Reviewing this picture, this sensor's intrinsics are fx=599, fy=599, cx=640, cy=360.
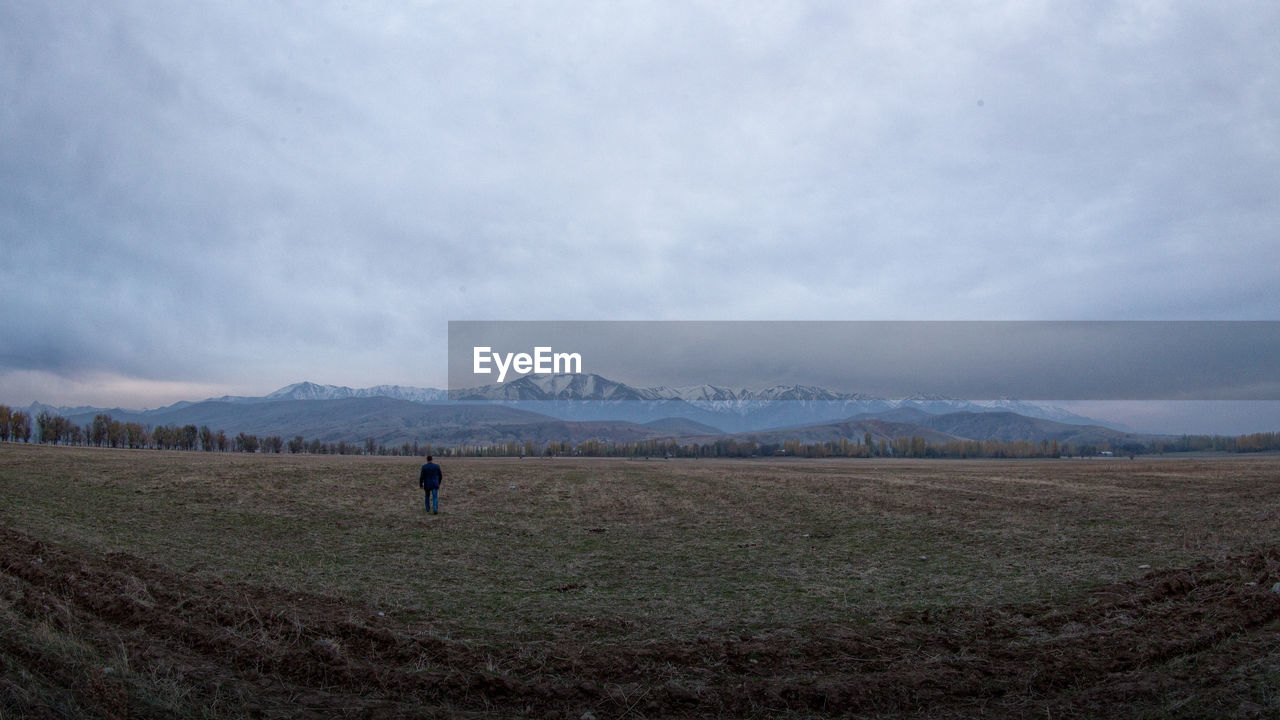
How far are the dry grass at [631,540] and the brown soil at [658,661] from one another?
130 cm

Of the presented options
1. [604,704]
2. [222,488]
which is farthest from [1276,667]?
[222,488]

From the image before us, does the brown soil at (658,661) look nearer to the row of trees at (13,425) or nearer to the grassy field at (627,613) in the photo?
the grassy field at (627,613)

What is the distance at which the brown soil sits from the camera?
7742 millimetres

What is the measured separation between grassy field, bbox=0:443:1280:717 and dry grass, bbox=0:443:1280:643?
0.15 m

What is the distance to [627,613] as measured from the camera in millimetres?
12250

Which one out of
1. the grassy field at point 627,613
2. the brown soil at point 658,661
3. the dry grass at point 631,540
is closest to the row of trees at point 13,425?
the dry grass at point 631,540

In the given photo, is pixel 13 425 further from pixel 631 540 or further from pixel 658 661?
pixel 658 661

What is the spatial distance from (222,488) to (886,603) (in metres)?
31.0

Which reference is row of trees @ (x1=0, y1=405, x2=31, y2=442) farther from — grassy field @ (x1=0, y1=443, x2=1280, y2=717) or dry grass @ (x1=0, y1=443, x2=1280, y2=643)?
grassy field @ (x1=0, y1=443, x2=1280, y2=717)

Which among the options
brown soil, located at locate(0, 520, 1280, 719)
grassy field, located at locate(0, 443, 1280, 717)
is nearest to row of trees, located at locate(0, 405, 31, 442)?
grassy field, located at locate(0, 443, 1280, 717)

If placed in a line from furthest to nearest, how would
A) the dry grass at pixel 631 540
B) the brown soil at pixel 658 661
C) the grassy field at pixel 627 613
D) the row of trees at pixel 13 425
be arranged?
1. the row of trees at pixel 13 425
2. the dry grass at pixel 631 540
3. the grassy field at pixel 627 613
4. the brown soil at pixel 658 661

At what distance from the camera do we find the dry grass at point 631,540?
42.7 ft

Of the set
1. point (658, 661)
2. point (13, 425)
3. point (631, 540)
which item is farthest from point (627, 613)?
point (13, 425)

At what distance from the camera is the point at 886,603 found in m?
12.9
